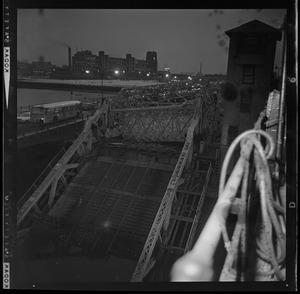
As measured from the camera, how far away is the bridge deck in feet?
17.0

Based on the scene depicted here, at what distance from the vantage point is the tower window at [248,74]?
3.84m

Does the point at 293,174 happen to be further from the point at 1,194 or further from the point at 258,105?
the point at 1,194

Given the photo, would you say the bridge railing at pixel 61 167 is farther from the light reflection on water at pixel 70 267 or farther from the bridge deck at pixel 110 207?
the light reflection on water at pixel 70 267

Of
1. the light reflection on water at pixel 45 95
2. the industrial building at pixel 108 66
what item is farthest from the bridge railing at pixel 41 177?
the industrial building at pixel 108 66

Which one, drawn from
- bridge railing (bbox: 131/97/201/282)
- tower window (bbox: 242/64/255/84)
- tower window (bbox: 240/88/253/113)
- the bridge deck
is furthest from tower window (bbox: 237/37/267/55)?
the bridge deck

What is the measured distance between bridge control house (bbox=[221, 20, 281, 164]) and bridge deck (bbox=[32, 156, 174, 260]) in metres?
2.58

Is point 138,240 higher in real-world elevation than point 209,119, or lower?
lower

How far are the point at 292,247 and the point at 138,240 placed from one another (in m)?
2.62

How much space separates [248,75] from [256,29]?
0.56m

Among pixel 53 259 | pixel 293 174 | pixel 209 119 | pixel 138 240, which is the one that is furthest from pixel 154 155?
pixel 293 174

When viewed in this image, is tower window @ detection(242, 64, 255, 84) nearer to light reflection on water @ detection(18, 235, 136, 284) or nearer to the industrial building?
the industrial building

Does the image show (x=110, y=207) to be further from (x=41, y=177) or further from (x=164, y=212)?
(x=41, y=177)

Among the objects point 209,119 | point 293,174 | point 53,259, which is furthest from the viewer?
point 209,119

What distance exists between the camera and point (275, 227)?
354 cm
